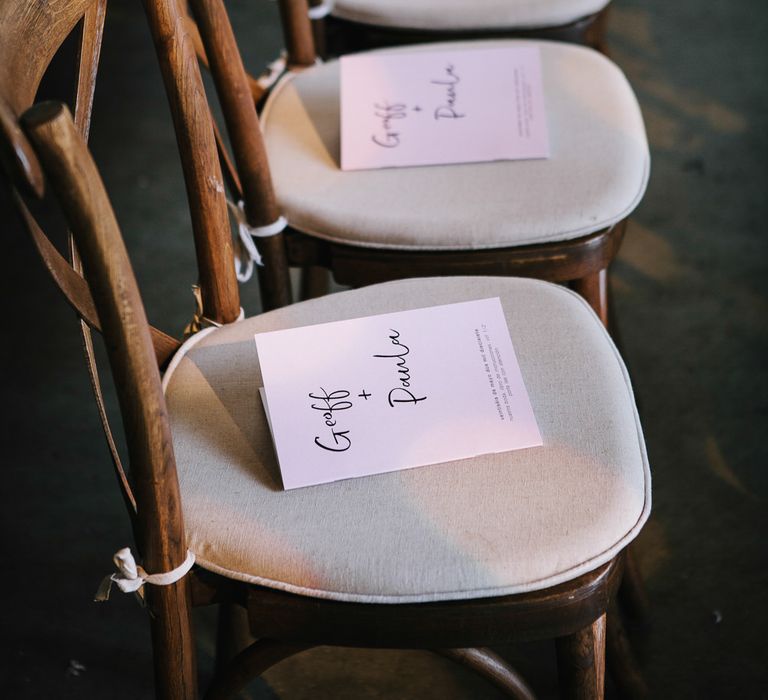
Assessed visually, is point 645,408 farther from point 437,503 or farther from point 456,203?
point 437,503

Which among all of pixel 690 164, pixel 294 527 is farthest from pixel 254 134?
pixel 690 164

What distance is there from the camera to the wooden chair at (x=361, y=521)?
573mm

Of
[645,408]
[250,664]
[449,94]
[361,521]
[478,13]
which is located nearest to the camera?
[361,521]

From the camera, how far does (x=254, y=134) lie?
0.86 metres

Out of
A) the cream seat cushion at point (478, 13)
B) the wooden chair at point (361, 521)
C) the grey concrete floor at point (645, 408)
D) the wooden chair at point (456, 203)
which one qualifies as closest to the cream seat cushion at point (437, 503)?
the wooden chair at point (361, 521)

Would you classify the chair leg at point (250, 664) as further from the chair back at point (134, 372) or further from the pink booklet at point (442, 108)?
the pink booklet at point (442, 108)

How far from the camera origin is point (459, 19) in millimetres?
1114

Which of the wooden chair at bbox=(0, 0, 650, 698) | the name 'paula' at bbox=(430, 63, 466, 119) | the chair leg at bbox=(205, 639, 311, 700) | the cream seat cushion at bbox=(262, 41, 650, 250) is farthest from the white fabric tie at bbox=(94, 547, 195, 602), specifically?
the name 'paula' at bbox=(430, 63, 466, 119)

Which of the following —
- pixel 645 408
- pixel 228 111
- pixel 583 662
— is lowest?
pixel 645 408

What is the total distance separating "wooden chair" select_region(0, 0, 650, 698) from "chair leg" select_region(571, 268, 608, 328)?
0.64ft

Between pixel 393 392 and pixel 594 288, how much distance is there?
0.99ft

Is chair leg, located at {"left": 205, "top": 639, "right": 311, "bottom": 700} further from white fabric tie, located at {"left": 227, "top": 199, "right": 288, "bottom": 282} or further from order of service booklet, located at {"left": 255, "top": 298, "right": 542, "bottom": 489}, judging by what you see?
white fabric tie, located at {"left": 227, "top": 199, "right": 288, "bottom": 282}

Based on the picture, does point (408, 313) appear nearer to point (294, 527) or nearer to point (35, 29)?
point (294, 527)

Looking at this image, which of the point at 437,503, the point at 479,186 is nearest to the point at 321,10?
the point at 479,186
